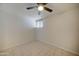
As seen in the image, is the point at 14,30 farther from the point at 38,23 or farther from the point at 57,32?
the point at 57,32

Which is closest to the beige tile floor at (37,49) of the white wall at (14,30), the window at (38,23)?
the white wall at (14,30)

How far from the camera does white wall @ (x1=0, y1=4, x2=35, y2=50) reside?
1296 mm

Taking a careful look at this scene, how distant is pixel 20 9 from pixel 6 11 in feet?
0.62

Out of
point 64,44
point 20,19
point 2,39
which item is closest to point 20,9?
point 20,19

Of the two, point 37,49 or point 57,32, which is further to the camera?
point 57,32

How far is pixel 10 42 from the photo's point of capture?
137 cm

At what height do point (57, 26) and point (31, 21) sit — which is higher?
point (31, 21)

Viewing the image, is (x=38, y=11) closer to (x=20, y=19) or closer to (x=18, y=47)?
(x=20, y=19)

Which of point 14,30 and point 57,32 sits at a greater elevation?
point 14,30

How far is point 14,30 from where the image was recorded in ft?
4.59

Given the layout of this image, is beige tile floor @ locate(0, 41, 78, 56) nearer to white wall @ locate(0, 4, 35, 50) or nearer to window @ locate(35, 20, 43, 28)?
white wall @ locate(0, 4, 35, 50)

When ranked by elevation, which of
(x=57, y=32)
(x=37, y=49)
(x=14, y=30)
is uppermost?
(x=14, y=30)

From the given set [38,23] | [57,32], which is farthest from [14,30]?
[57,32]

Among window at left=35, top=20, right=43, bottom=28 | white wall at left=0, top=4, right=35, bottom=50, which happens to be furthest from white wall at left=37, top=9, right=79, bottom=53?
white wall at left=0, top=4, right=35, bottom=50
